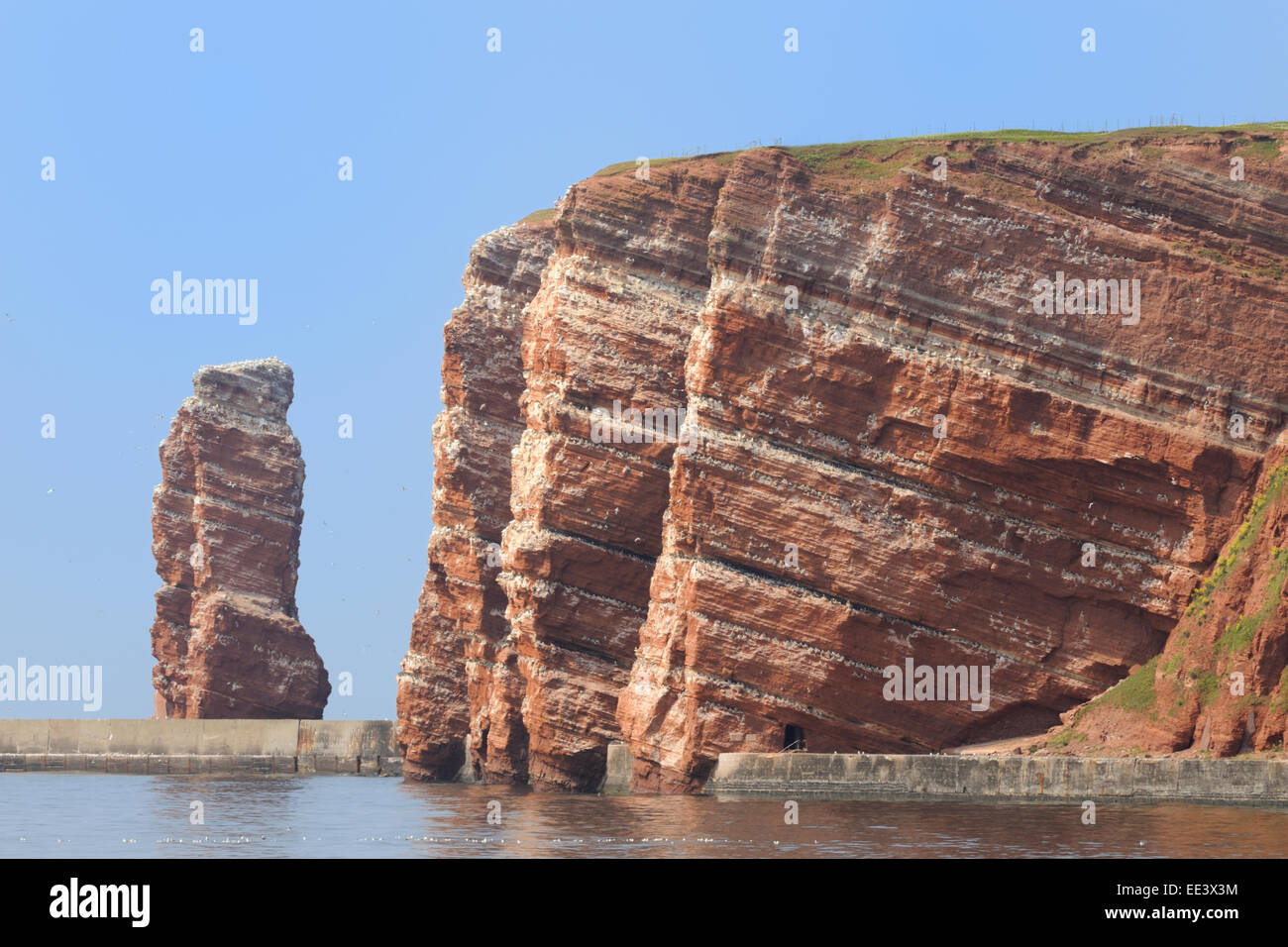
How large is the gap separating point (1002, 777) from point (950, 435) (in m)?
10.8

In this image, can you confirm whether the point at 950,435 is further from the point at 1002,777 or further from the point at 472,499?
the point at 472,499

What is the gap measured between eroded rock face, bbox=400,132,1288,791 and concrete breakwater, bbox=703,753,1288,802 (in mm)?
3718

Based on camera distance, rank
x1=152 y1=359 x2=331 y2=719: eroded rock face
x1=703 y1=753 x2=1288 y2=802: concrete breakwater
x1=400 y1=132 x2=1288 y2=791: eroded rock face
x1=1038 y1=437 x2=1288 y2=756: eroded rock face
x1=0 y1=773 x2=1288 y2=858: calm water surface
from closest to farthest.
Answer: x1=0 y1=773 x2=1288 y2=858: calm water surface, x1=703 y1=753 x2=1288 y2=802: concrete breakwater, x1=1038 y1=437 x2=1288 y2=756: eroded rock face, x1=400 y1=132 x2=1288 y2=791: eroded rock face, x1=152 y1=359 x2=331 y2=719: eroded rock face

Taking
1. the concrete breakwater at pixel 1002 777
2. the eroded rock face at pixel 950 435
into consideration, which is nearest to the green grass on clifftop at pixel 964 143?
the eroded rock face at pixel 950 435

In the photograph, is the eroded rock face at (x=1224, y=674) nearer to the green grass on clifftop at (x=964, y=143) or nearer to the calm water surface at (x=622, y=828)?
the calm water surface at (x=622, y=828)

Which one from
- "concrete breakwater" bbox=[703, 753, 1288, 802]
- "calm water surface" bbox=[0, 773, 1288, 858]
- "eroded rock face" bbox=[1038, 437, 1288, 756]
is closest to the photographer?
"calm water surface" bbox=[0, 773, 1288, 858]

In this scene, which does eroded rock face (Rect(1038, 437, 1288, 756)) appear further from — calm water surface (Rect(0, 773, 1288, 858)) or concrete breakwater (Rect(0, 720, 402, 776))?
concrete breakwater (Rect(0, 720, 402, 776))

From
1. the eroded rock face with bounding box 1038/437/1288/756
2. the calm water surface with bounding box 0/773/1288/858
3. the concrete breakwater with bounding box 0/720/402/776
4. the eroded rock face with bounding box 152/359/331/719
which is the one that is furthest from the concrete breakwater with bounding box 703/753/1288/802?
the eroded rock face with bounding box 152/359/331/719

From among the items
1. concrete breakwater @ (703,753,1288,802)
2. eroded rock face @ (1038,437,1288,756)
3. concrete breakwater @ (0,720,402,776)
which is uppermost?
eroded rock face @ (1038,437,1288,756)

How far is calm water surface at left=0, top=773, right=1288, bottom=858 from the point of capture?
95.5 feet

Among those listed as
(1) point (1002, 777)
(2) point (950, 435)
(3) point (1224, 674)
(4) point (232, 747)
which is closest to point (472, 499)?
(4) point (232, 747)

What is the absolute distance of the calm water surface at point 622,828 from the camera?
95.5ft
